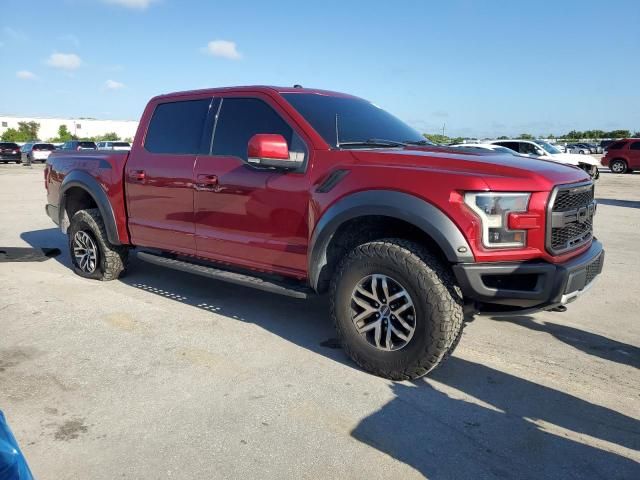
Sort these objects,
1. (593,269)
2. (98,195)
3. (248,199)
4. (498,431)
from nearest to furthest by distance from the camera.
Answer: (498,431) → (593,269) → (248,199) → (98,195)

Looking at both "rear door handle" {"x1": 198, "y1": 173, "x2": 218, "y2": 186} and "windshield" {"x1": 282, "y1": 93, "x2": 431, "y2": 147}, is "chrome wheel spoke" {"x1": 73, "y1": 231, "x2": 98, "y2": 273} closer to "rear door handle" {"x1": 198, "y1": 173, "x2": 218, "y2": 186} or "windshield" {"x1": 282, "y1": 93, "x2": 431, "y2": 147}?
"rear door handle" {"x1": 198, "y1": 173, "x2": 218, "y2": 186}

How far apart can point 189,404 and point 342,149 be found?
1.99 m

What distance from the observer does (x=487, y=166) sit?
3.19 metres

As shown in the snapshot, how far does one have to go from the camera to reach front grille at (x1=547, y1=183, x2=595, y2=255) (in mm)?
3154

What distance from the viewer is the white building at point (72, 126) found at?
92.4 meters

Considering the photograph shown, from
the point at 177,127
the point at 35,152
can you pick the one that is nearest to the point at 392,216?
the point at 177,127

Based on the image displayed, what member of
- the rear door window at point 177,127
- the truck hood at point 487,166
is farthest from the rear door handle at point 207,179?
the truck hood at point 487,166

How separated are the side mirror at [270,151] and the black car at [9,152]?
39348mm

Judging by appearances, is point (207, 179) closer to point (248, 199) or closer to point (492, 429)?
point (248, 199)

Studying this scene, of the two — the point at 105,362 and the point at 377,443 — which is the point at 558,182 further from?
the point at 105,362

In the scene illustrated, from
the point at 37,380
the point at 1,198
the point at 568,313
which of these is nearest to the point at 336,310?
the point at 37,380

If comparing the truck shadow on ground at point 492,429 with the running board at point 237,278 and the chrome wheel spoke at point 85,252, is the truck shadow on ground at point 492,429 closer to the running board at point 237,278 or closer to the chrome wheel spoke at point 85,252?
the running board at point 237,278

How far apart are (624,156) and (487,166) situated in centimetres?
2646

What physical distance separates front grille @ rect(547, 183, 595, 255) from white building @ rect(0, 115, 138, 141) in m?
96.3
